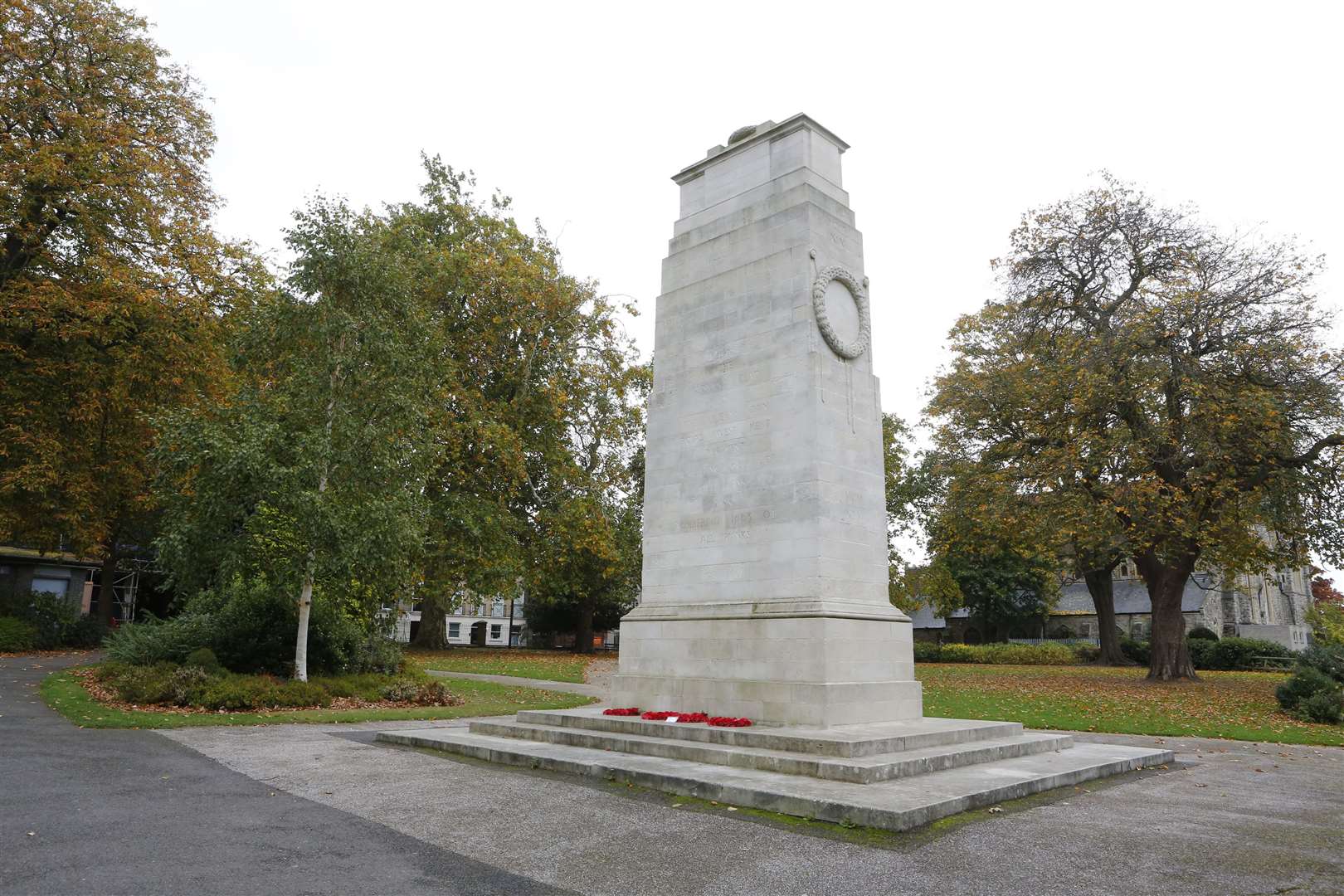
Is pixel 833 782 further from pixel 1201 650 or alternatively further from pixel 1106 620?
pixel 1201 650

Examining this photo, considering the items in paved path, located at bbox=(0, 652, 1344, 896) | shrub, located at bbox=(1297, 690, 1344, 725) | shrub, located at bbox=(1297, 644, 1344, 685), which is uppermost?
shrub, located at bbox=(1297, 644, 1344, 685)

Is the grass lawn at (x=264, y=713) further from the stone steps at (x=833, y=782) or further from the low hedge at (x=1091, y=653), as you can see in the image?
the low hedge at (x=1091, y=653)

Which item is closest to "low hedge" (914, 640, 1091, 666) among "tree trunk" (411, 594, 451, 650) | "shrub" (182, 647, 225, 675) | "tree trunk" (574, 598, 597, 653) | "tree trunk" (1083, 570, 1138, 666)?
"tree trunk" (1083, 570, 1138, 666)

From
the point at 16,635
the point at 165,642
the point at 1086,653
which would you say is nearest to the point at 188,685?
the point at 165,642

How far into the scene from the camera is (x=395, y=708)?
17.0 m

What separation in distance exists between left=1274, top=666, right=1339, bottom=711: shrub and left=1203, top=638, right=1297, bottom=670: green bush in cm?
2324

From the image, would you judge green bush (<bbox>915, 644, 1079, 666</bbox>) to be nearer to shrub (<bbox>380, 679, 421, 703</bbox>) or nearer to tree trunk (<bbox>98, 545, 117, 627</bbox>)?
shrub (<bbox>380, 679, 421, 703</bbox>)

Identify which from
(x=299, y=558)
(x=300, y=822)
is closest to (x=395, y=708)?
(x=299, y=558)

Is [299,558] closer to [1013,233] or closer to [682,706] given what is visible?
[682,706]

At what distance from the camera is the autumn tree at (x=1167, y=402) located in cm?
2216

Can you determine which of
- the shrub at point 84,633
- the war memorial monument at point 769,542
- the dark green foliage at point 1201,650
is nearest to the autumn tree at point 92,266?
the shrub at point 84,633

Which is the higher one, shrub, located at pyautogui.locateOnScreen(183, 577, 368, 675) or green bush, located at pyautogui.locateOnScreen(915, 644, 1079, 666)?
shrub, located at pyautogui.locateOnScreen(183, 577, 368, 675)

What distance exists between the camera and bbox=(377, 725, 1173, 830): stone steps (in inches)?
286

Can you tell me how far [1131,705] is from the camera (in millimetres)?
19719
